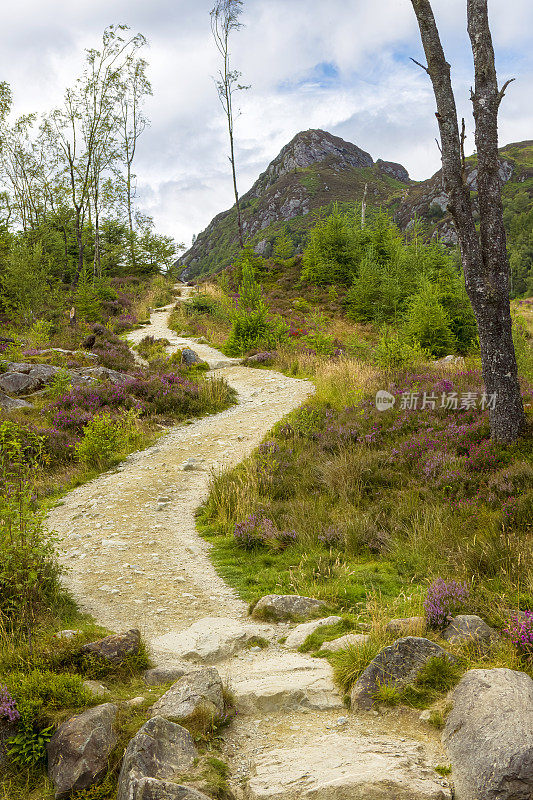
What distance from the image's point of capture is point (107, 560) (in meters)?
6.88

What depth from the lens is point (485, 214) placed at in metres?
7.54

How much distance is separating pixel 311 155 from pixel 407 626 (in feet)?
586

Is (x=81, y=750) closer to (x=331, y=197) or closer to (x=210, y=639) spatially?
(x=210, y=639)

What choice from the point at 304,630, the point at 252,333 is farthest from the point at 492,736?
the point at 252,333

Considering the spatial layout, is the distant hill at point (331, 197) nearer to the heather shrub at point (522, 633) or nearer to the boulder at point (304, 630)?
the boulder at point (304, 630)

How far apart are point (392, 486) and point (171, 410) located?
8017 millimetres

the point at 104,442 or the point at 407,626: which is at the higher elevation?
the point at 104,442

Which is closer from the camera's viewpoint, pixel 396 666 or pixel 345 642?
pixel 396 666

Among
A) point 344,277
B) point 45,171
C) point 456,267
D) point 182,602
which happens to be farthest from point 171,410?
point 45,171

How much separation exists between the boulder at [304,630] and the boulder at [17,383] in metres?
12.0

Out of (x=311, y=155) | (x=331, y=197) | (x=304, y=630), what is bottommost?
(x=304, y=630)

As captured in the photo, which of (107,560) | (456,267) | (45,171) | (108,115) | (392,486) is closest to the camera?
(107,560)

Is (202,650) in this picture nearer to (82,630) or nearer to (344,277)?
(82,630)

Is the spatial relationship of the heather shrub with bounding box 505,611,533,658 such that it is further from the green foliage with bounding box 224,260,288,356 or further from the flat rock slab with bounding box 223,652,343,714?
the green foliage with bounding box 224,260,288,356
